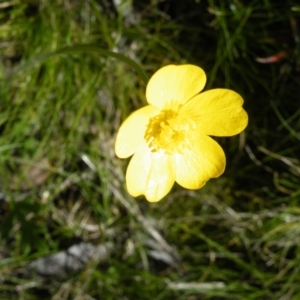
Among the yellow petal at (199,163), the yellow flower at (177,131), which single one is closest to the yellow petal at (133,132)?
the yellow flower at (177,131)

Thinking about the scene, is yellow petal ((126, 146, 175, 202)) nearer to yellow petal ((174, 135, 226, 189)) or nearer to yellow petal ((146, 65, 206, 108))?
yellow petal ((174, 135, 226, 189))

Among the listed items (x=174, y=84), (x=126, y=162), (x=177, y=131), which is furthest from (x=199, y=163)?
(x=126, y=162)

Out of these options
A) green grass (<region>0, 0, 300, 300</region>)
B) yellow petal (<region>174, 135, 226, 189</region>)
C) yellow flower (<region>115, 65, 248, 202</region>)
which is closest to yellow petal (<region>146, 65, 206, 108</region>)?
yellow flower (<region>115, 65, 248, 202</region>)

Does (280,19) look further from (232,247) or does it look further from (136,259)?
(136,259)

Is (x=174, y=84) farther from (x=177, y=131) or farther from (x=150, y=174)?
(x=150, y=174)

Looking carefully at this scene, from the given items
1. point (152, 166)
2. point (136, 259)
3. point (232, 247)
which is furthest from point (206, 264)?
point (152, 166)

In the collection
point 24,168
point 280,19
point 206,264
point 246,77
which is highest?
point 280,19
